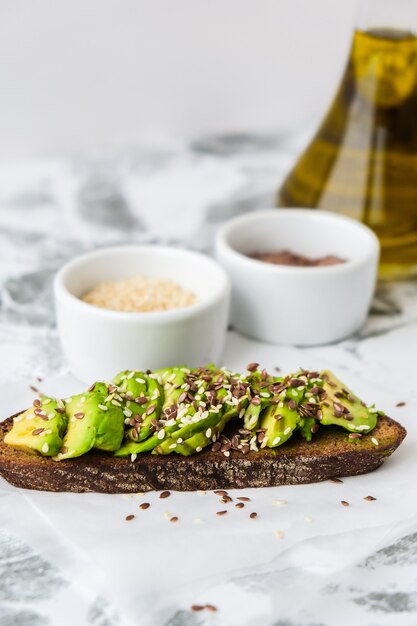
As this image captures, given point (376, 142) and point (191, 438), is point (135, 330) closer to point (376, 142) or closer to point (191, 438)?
point (191, 438)

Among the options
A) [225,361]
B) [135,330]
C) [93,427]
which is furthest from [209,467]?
[225,361]

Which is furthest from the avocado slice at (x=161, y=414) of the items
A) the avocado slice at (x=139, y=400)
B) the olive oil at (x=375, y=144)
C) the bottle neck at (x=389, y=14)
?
the bottle neck at (x=389, y=14)

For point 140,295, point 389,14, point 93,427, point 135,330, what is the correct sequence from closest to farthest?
point 93,427 → point 135,330 → point 140,295 → point 389,14

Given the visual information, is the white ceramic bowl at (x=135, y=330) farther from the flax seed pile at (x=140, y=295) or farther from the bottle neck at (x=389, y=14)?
the bottle neck at (x=389, y=14)

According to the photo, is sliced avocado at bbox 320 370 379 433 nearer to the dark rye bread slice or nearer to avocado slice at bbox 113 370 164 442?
the dark rye bread slice

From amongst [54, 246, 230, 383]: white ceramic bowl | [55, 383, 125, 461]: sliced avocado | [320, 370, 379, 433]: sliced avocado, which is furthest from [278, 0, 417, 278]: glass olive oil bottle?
[55, 383, 125, 461]: sliced avocado

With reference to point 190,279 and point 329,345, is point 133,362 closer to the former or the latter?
point 190,279

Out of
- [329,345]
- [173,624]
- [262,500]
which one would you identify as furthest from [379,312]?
[173,624]
